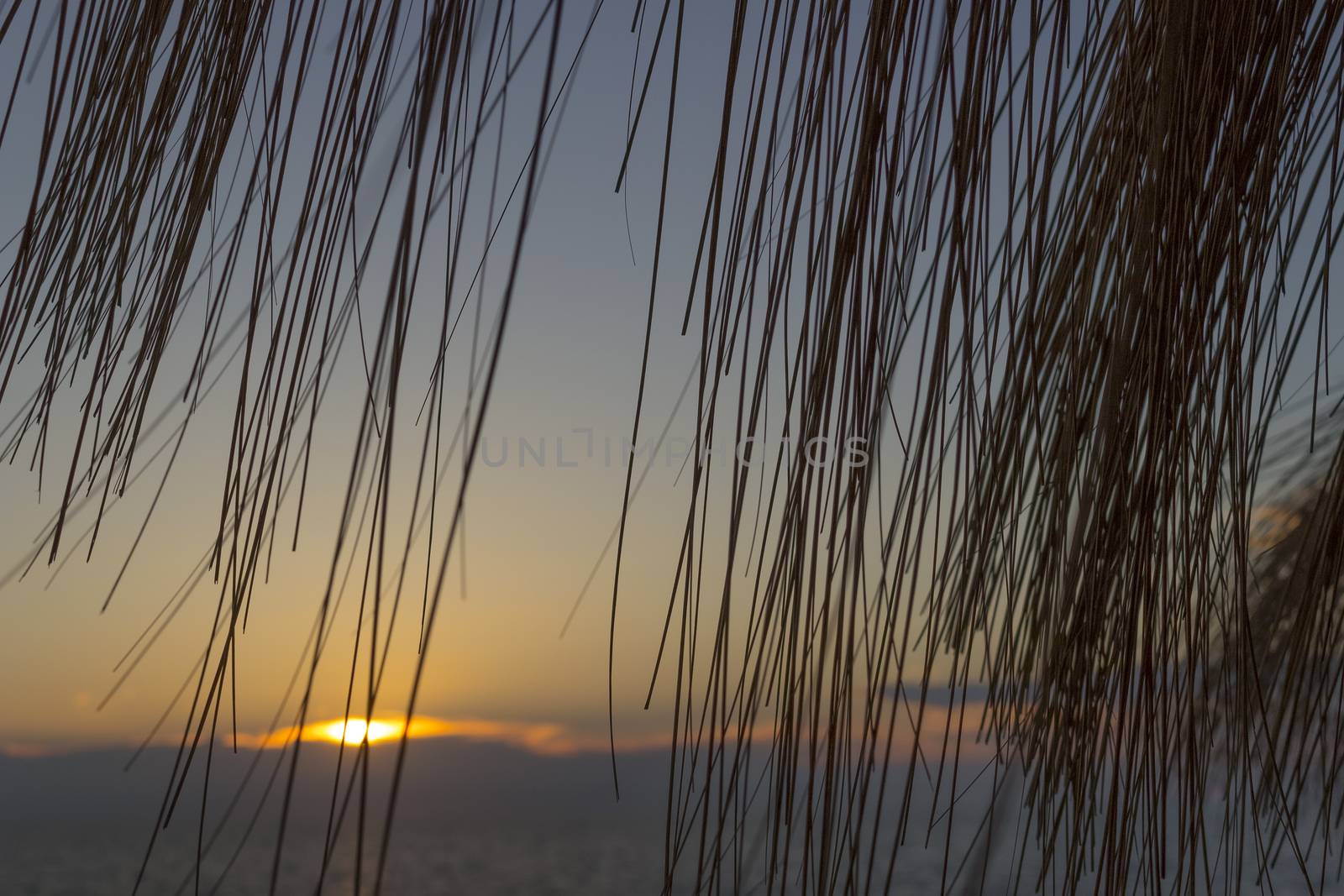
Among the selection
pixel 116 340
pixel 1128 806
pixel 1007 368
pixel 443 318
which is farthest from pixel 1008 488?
pixel 116 340

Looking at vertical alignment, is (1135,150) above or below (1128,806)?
above

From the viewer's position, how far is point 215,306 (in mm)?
565

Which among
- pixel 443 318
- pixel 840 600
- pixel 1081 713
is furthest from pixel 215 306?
pixel 1081 713

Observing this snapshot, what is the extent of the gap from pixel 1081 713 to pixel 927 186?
26 centimetres

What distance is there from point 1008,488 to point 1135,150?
0.66 feet

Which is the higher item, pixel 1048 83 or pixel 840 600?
pixel 1048 83

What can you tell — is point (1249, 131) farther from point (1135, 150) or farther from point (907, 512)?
point (907, 512)

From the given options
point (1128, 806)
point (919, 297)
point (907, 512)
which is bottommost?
point (1128, 806)

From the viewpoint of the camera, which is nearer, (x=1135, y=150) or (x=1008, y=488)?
(x=1135, y=150)

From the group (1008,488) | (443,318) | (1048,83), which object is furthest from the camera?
(1008,488)

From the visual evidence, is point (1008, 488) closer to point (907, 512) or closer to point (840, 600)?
point (907, 512)

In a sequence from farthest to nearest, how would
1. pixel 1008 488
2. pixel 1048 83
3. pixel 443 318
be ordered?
pixel 1008 488
pixel 1048 83
pixel 443 318

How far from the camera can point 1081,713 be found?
0.57 meters

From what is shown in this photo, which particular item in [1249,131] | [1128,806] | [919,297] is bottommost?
[1128,806]
